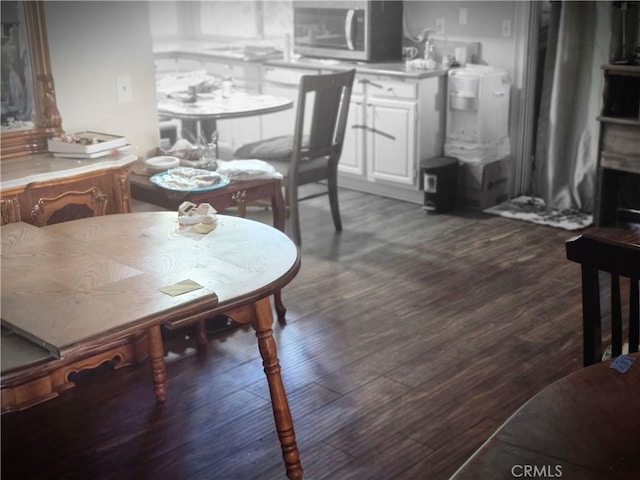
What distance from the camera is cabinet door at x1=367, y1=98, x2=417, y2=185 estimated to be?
5.20m

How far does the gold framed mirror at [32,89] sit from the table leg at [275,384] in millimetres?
1548

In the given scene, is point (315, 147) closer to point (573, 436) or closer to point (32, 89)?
point (32, 89)

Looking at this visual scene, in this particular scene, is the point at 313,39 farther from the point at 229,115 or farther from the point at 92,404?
the point at 92,404

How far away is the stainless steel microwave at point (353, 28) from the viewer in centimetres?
549

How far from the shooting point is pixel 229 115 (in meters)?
4.69

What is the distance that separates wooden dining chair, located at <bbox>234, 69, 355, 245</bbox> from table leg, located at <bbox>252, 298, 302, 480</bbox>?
220 cm

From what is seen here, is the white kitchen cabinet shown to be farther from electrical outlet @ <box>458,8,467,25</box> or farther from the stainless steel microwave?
electrical outlet @ <box>458,8,467,25</box>

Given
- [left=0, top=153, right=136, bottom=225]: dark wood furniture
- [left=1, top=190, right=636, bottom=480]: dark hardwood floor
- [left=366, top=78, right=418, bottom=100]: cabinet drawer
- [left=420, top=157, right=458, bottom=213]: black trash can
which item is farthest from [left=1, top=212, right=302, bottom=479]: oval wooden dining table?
[left=366, top=78, right=418, bottom=100]: cabinet drawer

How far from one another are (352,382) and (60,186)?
1326 mm

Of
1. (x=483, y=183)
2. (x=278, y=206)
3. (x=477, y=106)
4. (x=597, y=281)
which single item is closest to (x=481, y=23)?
(x=477, y=106)

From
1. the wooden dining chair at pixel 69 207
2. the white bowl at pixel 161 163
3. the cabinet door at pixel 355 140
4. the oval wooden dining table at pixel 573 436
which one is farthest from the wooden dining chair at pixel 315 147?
the oval wooden dining table at pixel 573 436

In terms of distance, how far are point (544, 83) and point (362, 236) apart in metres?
1.59

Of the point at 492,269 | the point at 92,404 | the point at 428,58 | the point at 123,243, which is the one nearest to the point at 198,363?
the point at 92,404

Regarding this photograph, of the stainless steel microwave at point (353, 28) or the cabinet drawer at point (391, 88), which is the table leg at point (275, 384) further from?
the stainless steel microwave at point (353, 28)
